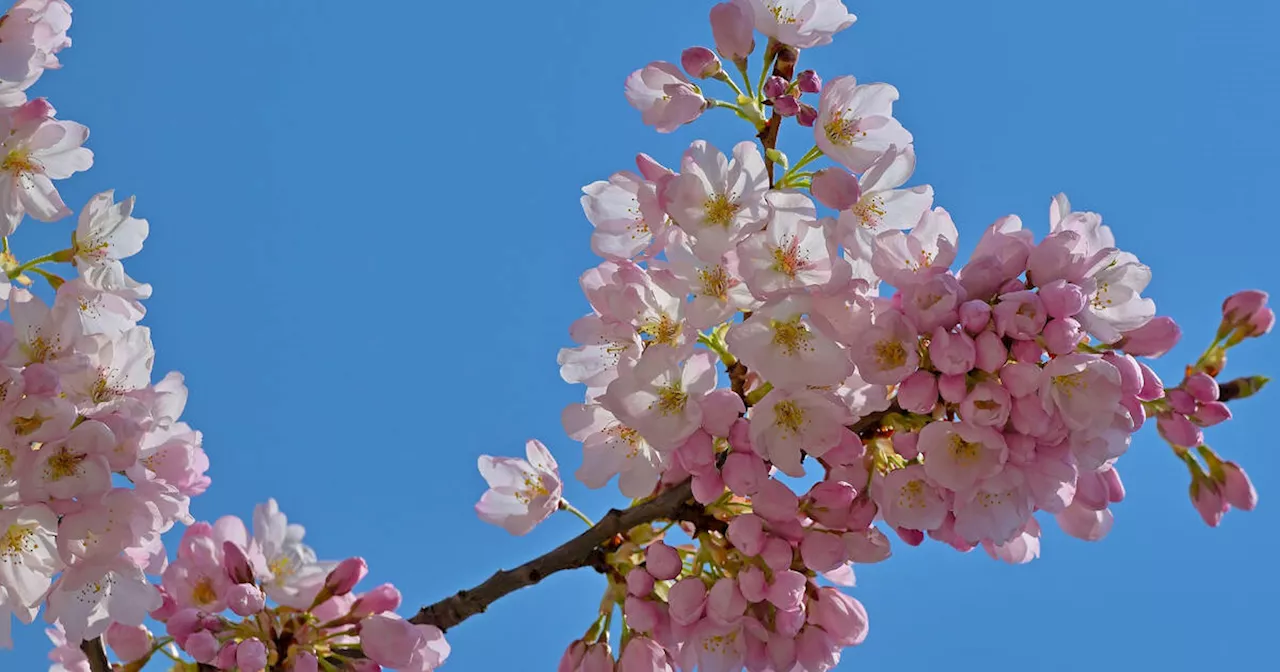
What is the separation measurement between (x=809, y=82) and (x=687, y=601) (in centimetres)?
91

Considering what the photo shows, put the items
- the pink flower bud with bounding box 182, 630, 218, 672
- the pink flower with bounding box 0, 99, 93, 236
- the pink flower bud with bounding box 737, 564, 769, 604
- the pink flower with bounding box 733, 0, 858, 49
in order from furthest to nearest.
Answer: the pink flower with bounding box 0, 99, 93, 236 → the pink flower with bounding box 733, 0, 858, 49 → the pink flower bud with bounding box 182, 630, 218, 672 → the pink flower bud with bounding box 737, 564, 769, 604

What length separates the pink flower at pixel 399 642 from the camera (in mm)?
2111

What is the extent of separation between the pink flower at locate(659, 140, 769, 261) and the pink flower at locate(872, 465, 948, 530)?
0.46 m

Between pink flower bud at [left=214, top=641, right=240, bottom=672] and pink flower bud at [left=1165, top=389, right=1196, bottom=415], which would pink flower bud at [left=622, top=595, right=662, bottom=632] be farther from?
pink flower bud at [left=1165, top=389, right=1196, bottom=415]

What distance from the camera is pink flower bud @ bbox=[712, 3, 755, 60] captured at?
213 centimetres

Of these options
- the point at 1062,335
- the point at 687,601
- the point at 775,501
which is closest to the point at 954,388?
the point at 1062,335

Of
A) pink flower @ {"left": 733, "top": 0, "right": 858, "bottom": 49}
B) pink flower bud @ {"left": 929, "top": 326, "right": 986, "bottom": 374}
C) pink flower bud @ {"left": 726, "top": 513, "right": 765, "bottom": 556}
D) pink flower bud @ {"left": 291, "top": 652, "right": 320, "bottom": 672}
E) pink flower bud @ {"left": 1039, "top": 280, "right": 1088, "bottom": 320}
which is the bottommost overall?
pink flower bud @ {"left": 291, "top": 652, "right": 320, "bottom": 672}

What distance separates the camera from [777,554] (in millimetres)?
1946

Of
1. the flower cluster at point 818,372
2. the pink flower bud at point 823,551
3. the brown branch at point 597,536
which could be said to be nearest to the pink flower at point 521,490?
the flower cluster at point 818,372

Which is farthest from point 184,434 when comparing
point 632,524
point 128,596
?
point 632,524

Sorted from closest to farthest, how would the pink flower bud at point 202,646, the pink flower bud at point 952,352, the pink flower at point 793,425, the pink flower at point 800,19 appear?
the pink flower bud at point 952,352 < the pink flower at point 793,425 < the pink flower bud at point 202,646 < the pink flower at point 800,19

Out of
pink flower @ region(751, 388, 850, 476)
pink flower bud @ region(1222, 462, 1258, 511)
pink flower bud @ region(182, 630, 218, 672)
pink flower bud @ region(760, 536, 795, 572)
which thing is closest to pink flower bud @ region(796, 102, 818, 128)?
pink flower @ region(751, 388, 850, 476)

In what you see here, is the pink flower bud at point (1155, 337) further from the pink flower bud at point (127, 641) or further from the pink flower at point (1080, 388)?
the pink flower bud at point (127, 641)

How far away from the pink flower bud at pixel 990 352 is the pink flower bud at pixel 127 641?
1.60 metres
